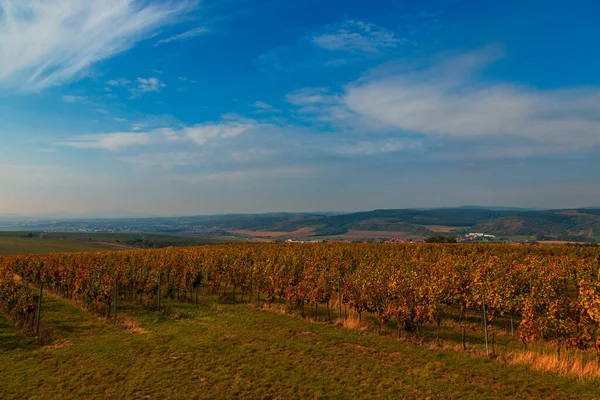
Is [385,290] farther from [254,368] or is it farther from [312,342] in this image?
[254,368]

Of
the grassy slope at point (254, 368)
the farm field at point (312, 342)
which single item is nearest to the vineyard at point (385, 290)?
the farm field at point (312, 342)

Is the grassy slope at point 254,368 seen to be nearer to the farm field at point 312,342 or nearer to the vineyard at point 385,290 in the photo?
the farm field at point 312,342

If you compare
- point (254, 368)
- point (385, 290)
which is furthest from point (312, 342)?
point (385, 290)

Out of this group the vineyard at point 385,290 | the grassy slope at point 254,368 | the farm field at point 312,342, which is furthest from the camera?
the vineyard at point 385,290

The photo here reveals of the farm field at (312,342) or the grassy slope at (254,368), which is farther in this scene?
the farm field at (312,342)

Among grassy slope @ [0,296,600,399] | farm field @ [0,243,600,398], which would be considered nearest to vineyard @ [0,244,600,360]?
farm field @ [0,243,600,398]

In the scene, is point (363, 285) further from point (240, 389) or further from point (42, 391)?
point (42, 391)
